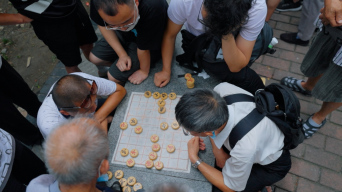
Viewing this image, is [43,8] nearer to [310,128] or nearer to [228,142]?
[228,142]

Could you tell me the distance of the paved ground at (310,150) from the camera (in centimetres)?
267

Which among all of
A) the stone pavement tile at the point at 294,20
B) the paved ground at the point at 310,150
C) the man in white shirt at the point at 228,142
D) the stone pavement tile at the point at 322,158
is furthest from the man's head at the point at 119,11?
the stone pavement tile at the point at 294,20

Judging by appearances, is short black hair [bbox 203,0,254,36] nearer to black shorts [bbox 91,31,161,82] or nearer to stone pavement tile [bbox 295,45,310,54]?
black shorts [bbox 91,31,161,82]

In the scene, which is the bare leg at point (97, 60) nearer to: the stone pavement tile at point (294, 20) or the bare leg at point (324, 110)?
the bare leg at point (324, 110)

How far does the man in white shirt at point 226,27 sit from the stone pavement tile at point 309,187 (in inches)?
47.9

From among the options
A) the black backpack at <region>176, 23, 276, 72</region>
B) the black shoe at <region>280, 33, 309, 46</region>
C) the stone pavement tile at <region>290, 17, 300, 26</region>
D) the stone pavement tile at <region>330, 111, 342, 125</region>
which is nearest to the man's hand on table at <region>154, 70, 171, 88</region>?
the black backpack at <region>176, 23, 276, 72</region>

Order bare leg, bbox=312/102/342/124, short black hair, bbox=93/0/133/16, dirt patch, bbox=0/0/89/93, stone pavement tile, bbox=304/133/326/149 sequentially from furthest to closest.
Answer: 1. dirt patch, bbox=0/0/89/93
2. stone pavement tile, bbox=304/133/326/149
3. bare leg, bbox=312/102/342/124
4. short black hair, bbox=93/0/133/16

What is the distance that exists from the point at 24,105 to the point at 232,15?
2.54 m

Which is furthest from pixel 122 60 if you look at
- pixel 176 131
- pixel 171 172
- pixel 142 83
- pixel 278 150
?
pixel 278 150

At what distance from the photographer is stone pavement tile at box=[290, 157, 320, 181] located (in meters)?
2.72

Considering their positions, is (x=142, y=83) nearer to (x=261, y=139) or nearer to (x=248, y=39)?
(x=248, y=39)

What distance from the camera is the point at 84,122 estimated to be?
141 centimetres

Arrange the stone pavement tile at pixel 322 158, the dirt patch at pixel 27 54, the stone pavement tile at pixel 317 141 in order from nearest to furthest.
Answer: the stone pavement tile at pixel 322 158
the stone pavement tile at pixel 317 141
the dirt patch at pixel 27 54

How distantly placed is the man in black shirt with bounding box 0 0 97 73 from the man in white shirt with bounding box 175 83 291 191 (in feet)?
5.13
